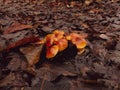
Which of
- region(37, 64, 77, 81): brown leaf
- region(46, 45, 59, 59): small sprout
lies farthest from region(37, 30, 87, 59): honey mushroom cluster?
region(37, 64, 77, 81): brown leaf

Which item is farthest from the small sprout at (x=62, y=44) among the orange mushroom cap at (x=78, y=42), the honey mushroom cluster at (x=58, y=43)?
the orange mushroom cap at (x=78, y=42)

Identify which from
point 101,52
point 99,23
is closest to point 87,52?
point 101,52

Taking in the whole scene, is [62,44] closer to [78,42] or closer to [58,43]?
[58,43]

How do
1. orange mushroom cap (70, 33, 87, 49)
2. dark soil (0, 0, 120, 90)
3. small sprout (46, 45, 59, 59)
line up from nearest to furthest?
dark soil (0, 0, 120, 90) → small sprout (46, 45, 59, 59) → orange mushroom cap (70, 33, 87, 49)

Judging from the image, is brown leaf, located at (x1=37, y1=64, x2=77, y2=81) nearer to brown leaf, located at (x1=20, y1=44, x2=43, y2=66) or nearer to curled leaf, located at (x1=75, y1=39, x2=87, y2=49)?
brown leaf, located at (x1=20, y1=44, x2=43, y2=66)

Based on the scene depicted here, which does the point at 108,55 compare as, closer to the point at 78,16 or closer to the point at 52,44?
the point at 52,44

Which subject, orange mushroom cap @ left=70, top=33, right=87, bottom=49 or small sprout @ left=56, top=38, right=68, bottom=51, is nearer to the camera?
small sprout @ left=56, top=38, right=68, bottom=51
